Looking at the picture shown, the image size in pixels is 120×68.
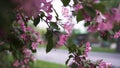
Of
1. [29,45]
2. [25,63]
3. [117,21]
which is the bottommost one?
[25,63]

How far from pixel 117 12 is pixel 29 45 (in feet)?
5.76

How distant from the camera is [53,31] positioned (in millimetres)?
2230

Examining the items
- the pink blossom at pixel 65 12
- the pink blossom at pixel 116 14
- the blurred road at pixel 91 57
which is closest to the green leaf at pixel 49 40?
the pink blossom at pixel 65 12

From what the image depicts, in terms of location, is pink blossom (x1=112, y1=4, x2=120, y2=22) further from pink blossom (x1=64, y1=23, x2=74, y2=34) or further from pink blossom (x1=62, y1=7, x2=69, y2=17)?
pink blossom (x1=62, y1=7, x2=69, y2=17)

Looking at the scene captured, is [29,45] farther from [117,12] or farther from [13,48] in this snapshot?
[117,12]

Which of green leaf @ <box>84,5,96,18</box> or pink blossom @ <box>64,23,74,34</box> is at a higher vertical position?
green leaf @ <box>84,5,96,18</box>

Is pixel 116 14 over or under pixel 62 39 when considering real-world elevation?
over

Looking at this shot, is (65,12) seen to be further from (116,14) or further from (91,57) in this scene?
(91,57)

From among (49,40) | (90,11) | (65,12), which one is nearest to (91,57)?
(65,12)

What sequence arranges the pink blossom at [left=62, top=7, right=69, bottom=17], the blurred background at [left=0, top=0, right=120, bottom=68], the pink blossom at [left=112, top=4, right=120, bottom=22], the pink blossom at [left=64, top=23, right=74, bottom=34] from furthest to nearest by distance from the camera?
the blurred background at [left=0, top=0, right=120, bottom=68] < the pink blossom at [left=62, top=7, right=69, bottom=17] < the pink blossom at [left=64, top=23, right=74, bottom=34] < the pink blossom at [left=112, top=4, right=120, bottom=22]

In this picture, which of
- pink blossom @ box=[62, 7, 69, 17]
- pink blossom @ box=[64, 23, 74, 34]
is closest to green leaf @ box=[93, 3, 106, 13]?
pink blossom @ box=[64, 23, 74, 34]

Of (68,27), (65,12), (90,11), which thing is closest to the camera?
(90,11)

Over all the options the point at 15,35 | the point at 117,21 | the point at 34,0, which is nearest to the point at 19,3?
the point at 34,0

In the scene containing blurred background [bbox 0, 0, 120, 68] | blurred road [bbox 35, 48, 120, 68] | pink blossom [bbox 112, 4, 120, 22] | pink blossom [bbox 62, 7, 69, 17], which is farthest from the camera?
blurred road [bbox 35, 48, 120, 68]
